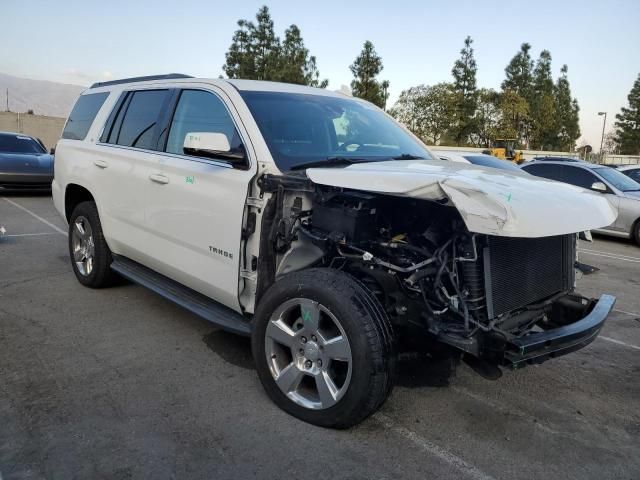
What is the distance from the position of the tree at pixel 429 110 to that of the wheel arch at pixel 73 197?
50.0 meters

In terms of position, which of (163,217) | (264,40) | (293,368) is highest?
(264,40)

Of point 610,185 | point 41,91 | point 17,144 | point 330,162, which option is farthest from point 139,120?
point 41,91

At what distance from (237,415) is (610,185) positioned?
10.3 meters

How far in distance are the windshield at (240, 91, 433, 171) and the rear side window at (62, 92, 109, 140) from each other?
7.79ft

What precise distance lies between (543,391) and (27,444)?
312cm

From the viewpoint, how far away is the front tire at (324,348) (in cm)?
268

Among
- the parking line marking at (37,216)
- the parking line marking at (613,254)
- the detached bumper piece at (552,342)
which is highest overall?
the detached bumper piece at (552,342)

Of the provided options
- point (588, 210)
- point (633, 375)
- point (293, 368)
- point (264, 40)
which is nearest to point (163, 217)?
point (293, 368)

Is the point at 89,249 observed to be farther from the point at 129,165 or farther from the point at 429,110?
the point at 429,110

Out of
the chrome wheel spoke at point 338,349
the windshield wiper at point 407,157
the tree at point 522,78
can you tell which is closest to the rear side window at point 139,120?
the windshield wiper at point 407,157

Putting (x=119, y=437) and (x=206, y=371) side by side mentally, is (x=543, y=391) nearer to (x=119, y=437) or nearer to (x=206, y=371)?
(x=206, y=371)

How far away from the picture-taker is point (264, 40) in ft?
140

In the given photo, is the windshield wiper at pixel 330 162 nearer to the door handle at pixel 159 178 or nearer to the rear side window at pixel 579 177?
the door handle at pixel 159 178

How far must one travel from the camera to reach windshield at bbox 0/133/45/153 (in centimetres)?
1338
